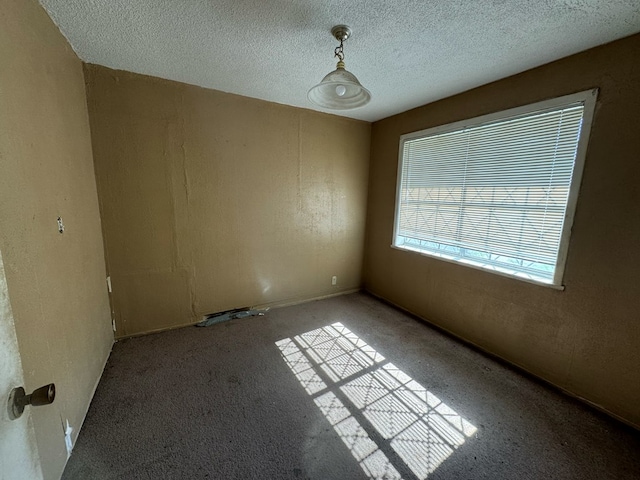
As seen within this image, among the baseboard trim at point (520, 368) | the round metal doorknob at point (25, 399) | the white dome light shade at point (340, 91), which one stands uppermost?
the white dome light shade at point (340, 91)

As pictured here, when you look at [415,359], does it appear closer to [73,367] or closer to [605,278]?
[605,278]

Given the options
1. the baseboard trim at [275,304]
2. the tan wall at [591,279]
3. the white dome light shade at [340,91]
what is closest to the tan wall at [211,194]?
the baseboard trim at [275,304]

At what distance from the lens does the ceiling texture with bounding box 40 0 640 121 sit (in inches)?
55.2

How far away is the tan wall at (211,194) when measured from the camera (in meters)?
2.28

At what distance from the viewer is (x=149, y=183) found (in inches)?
93.9

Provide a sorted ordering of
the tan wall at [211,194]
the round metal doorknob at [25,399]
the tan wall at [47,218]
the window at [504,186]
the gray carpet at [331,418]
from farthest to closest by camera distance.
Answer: the tan wall at [211,194]
the window at [504,186]
the gray carpet at [331,418]
the tan wall at [47,218]
the round metal doorknob at [25,399]

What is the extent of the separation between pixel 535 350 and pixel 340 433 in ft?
5.57

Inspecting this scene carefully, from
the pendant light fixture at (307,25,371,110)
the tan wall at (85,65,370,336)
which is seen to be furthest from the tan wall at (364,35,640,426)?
the tan wall at (85,65,370,336)

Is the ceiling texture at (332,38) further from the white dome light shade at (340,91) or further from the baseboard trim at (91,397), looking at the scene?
the baseboard trim at (91,397)

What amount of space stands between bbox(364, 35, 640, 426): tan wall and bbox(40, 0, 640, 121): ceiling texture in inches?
6.4

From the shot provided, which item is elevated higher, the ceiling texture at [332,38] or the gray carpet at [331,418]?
the ceiling texture at [332,38]

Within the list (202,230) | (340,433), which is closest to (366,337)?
(340,433)

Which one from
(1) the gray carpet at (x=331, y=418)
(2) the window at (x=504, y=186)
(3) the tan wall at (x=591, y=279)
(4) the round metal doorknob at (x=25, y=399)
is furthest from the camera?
(2) the window at (x=504, y=186)

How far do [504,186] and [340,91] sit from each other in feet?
5.39
